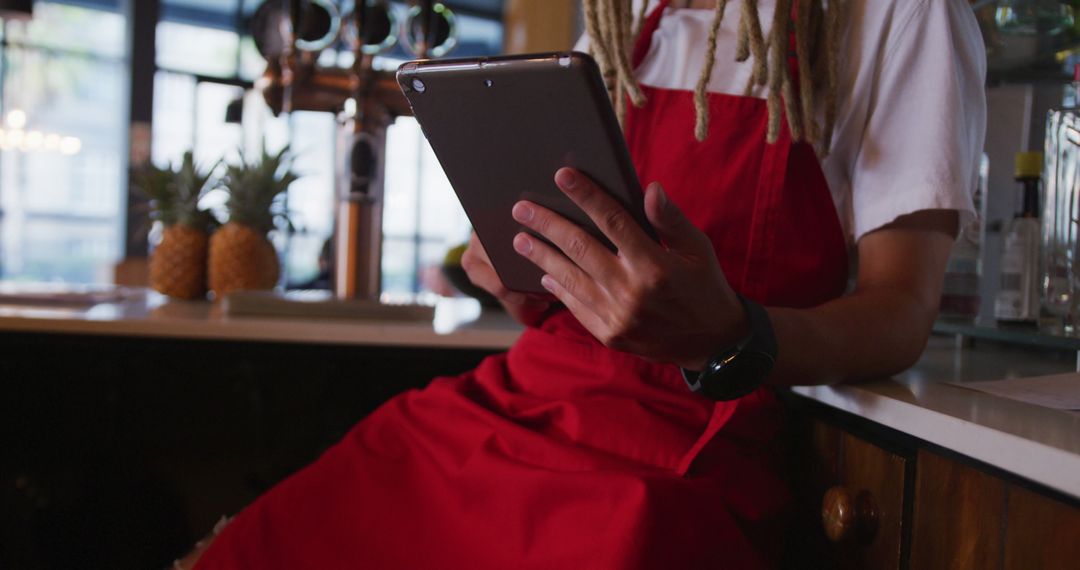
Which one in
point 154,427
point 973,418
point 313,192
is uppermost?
point 313,192

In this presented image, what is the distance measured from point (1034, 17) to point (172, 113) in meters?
5.53

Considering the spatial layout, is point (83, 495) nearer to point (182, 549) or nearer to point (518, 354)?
point (182, 549)

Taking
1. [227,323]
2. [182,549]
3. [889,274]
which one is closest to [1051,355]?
[889,274]

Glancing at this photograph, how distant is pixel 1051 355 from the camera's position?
1013 millimetres

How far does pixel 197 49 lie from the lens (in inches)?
224

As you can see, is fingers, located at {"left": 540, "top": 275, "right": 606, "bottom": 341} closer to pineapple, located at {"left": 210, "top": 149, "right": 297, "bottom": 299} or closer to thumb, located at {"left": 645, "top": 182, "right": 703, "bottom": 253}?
thumb, located at {"left": 645, "top": 182, "right": 703, "bottom": 253}

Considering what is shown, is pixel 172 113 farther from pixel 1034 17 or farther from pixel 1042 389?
pixel 1042 389

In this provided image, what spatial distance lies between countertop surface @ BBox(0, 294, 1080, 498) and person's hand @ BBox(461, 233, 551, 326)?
25 centimetres

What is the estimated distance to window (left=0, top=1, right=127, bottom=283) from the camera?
5434 mm

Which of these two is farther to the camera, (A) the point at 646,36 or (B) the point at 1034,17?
(B) the point at 1034,17

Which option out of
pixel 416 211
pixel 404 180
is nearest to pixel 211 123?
pixel 404 180

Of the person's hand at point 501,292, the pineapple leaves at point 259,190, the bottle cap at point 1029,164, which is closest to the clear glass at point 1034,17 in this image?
the bottle cap at point 1029,164

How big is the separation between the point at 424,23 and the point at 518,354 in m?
1.05

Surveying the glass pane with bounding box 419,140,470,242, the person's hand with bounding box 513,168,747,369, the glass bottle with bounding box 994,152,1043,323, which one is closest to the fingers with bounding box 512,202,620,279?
the person's hand with bounding box 513,168,747,369
